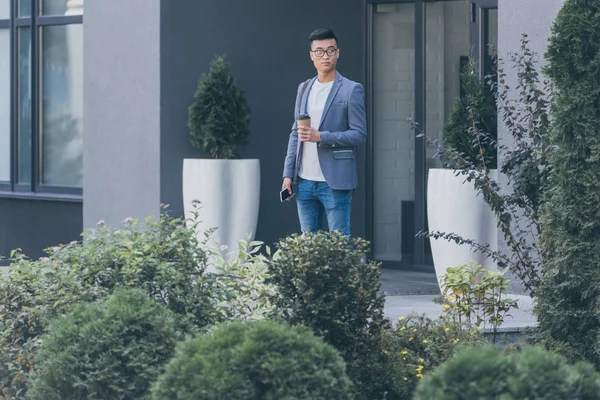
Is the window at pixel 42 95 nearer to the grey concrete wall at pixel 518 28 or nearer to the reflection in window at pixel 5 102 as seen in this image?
the reflection in window at pixel 5 102

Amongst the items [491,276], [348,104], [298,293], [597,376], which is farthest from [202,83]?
[597,376]

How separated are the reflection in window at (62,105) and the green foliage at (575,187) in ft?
23.9

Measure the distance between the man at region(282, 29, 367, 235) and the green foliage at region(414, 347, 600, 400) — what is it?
348 cm

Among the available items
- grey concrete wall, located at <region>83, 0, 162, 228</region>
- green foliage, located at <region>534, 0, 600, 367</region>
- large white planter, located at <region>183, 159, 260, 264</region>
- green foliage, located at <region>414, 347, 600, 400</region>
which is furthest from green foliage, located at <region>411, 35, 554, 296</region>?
grey concrete wall, located at <region>83, 0, 162, 228</region>

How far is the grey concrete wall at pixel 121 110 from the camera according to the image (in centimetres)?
1053

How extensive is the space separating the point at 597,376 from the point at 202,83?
6.96 metres

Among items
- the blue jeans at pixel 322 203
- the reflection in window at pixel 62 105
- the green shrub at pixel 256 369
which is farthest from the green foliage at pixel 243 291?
the reflection in window at pixel 62 105

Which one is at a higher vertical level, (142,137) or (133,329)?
(142,137)

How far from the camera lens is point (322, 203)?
740 centimetres

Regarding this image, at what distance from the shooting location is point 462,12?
11.1 metres

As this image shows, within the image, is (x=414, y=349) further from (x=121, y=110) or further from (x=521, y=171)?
(x=121, y=110)

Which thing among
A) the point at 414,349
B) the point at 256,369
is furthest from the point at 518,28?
the point at 256,369

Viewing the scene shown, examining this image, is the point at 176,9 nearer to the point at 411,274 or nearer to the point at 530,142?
the point at 411,274

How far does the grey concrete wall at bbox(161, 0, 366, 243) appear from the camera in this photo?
1052 centimetres
